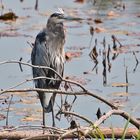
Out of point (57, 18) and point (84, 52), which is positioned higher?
point (57, 18)

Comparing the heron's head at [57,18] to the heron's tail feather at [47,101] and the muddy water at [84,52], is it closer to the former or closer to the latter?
the heron's tail feather at [47,101]

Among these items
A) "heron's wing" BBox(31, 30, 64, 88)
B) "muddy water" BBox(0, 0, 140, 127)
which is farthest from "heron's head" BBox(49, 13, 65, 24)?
"muddy water" BBox(0, 0, 140, 127)

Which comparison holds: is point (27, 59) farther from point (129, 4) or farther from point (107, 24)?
point (129, 4)

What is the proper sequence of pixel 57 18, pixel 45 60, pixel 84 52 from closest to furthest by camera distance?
pixel 45 60
pixel 57 18
pixel 84 52

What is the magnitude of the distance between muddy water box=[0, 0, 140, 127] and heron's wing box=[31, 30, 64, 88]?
38 cm

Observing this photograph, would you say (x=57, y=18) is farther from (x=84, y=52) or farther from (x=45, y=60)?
(x=84, y=52)

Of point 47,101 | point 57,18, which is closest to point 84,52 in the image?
point 57,18

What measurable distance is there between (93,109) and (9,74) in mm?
1623

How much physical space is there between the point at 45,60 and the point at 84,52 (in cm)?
269

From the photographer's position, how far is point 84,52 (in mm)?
9242

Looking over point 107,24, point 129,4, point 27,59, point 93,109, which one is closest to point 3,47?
point 27,59

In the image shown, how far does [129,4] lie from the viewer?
40.8 ft

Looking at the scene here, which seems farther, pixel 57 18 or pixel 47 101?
pixel 57 18

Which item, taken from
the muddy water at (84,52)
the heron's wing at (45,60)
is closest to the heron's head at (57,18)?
the heron's wing at (45,60)
